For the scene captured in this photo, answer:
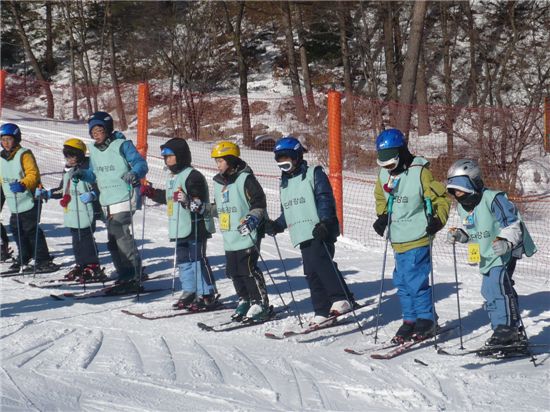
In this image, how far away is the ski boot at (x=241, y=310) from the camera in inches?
308

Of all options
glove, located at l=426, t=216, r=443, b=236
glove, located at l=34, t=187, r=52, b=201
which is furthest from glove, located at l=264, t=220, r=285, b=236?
glove, located at l=34, t=187, r=52, b=201

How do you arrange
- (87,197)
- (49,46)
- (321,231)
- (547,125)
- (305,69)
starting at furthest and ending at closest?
(49,46), (305,69), (547,125), (87,197), (321,231)

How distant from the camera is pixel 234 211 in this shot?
25.8ft

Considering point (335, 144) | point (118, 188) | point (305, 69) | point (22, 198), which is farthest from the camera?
point (305, 69)

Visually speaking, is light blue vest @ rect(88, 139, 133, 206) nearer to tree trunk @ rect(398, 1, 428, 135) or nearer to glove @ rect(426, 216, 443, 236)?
glove @ rect(426, 216, 443, 236)

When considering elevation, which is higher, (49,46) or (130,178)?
(49,46)

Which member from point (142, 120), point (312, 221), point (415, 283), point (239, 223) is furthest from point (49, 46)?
point (415, 283)

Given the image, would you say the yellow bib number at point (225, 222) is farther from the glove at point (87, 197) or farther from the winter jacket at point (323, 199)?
the glove at point (87, 197)

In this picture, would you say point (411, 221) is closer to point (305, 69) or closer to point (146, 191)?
point (146, 191)

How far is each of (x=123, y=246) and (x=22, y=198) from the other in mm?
1819

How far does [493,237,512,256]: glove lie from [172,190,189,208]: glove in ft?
9.91

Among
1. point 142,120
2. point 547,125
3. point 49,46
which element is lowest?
point 547,125

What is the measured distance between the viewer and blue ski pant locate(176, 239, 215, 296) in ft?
27.6

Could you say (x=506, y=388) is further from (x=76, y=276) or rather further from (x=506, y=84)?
(x=506, y=84)
